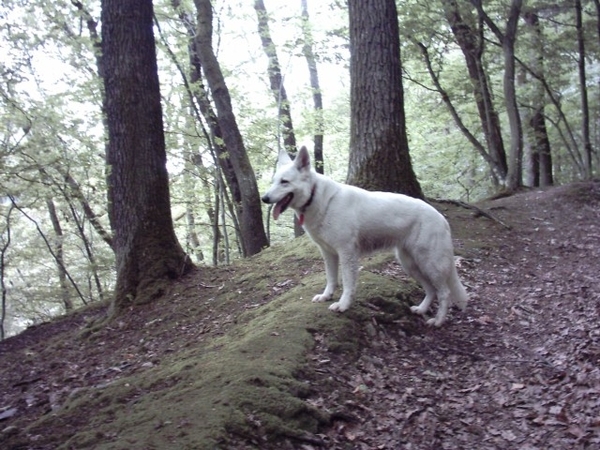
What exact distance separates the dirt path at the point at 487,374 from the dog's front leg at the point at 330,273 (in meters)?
0.63

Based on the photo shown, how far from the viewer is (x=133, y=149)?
A: 7.34 m

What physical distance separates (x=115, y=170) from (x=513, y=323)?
566 centimetres

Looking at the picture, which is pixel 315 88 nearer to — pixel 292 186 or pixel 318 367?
pixel 292 186

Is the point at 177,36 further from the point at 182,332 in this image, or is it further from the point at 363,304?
the point at 363,304

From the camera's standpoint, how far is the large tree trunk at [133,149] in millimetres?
7301

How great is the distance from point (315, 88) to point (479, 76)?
6465mm

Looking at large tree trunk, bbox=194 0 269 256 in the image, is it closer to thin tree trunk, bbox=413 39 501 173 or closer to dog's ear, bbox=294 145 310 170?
thin tree trunk, bbox=413 39 501 173

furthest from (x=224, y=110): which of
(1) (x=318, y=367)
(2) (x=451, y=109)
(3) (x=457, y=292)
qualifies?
(1) (x=318, y=367)

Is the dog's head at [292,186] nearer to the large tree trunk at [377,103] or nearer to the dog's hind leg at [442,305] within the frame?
the dog's hind leg at [442,305]

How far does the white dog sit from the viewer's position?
522 centimetres

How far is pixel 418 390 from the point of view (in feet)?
14.9

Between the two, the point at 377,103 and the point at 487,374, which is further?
the point at 377,103

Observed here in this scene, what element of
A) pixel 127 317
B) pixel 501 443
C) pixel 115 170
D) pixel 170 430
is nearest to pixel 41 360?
pixel 127 317

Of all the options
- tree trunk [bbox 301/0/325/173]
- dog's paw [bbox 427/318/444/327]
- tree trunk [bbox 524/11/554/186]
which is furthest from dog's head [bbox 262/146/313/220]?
tree trunk [bbox 524/11/554/186]
